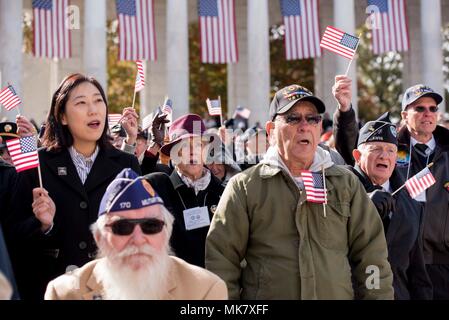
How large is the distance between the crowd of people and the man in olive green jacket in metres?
0.01

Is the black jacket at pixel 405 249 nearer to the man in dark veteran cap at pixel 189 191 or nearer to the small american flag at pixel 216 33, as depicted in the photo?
the man in dark veteran cap at pixel 189 191

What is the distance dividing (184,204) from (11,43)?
1849 inches

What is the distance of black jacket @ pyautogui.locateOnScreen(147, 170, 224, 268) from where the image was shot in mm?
11180

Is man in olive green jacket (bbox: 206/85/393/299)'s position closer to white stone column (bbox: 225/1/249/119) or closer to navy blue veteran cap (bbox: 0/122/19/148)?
navy blue veteran cap (bbox: 0/122/19/148)

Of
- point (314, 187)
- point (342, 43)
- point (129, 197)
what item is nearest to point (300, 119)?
point (314, 187)

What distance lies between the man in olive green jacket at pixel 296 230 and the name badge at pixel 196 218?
2.06 meters

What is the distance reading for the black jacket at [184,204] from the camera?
11.2m

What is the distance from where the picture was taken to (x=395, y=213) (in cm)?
1162

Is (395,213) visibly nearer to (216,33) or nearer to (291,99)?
(291,99)

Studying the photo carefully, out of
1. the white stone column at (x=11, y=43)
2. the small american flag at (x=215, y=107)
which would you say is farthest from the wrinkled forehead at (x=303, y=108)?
the white stone column at (x=11, y=43)

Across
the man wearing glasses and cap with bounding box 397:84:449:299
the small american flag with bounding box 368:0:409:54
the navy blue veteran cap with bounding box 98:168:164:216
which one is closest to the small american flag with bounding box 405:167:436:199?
the man wearing glasses and cap with bounding box 397:84:449:299

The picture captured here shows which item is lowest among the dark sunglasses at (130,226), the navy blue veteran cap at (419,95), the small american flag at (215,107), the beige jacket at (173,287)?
the beige jacket at (173,287)

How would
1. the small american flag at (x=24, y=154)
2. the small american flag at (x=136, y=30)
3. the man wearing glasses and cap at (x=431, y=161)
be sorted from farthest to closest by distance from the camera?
the small american flag at (x=136, y=30), the man wearing glasses and cap at (x=431, y=161), the small american flag at (x=24, y=154)
